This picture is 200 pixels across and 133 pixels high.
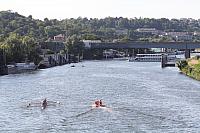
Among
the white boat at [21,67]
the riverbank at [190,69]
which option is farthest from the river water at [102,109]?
the white boat at [21,67]

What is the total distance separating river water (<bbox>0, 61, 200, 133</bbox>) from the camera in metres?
43.5

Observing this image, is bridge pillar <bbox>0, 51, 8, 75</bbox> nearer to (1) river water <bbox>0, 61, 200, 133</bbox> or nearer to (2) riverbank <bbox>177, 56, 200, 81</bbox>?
(1) river water <bbox>0, 61, 200, 133</bbox>

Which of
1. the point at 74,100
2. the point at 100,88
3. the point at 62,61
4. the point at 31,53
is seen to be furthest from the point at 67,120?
the point at 62,61

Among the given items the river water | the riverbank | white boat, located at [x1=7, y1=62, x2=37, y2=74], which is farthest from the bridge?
the river water

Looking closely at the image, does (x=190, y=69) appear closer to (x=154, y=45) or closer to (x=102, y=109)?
(x=102, y=109)

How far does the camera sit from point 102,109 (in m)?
52.1

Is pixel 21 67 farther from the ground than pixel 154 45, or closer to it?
closer to it

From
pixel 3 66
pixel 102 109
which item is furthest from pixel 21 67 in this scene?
pixel 102 109

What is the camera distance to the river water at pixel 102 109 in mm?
43500

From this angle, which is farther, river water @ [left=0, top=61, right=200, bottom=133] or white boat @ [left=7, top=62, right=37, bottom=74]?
white boat @ [left=7, top=62, right=37, bottom=74]

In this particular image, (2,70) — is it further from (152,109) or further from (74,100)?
(152,109)

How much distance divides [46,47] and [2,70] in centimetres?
6962

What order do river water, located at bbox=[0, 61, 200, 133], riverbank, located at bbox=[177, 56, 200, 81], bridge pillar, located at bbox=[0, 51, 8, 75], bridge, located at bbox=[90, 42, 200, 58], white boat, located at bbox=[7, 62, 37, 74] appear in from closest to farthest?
river water, located at bbox=[0, 61, 200, 133]
riverbank, located at bbox=[177, 56, 200, 81]
bridge pillar, located at bbox=[0, 51, 8, 75]
white boat, located at bbox=[7, 62, 37, 74]
bridge, located at bbox=[90, 42, 200, 58]

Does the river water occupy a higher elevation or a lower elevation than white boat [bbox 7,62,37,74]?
lower
